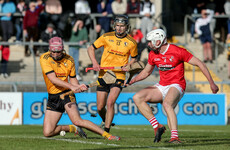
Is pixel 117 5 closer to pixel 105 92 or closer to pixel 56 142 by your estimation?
pixel 105 92

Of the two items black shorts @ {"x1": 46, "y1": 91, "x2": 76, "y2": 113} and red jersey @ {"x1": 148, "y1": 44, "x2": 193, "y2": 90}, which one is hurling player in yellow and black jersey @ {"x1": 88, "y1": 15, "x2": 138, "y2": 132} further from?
red jersey @ {"x1": 148, "y1": 44, "x2": 193, "y2": 90}

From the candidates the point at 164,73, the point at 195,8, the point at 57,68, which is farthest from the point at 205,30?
the point at 57,68

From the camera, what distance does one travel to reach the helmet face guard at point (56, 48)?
997cm

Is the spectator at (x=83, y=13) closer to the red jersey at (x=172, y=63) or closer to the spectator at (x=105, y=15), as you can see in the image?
the spectator at (x=105, y=15)

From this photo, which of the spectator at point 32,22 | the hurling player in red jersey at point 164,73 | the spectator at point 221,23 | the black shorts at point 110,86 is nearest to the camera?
the hurling player in red jersey at point 164,73

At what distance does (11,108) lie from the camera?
57.0ft

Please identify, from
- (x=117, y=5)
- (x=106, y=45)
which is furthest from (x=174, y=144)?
(x=117, y=5)

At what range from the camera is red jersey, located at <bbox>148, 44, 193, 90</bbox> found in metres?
9.73

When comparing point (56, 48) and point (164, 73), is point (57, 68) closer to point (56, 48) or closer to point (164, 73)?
point (56, 48)

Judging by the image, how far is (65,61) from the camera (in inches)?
405

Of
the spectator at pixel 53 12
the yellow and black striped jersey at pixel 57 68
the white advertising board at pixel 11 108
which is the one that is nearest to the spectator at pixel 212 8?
the spectator at pixel 53 12

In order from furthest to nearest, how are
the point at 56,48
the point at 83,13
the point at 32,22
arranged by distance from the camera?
the point at 83,13 → the point at 32,22 → the point at 56,48

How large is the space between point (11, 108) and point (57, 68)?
7.53m

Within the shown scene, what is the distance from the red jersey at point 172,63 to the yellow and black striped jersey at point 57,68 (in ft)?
5.07
